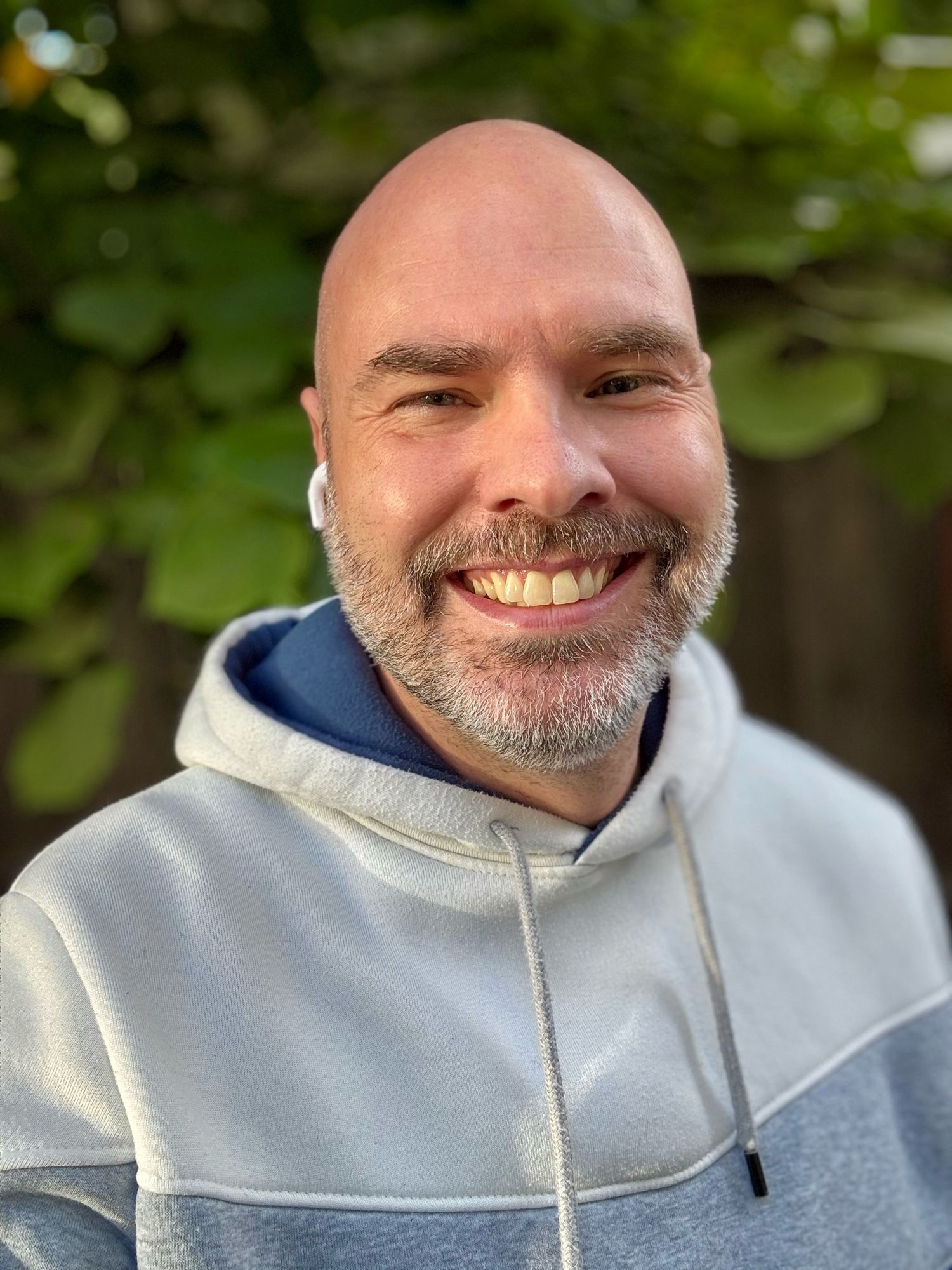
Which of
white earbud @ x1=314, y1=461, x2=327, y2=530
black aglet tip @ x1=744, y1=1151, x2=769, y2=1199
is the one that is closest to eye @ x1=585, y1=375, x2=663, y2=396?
white earbud @ x1=314, y1=461, x2=327, y2=530

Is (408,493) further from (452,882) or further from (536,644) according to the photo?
(452,882)

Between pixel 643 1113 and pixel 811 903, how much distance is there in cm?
39

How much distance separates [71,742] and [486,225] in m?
1.15

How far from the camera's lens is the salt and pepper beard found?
3.17ft

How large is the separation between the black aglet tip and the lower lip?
48 centimetres

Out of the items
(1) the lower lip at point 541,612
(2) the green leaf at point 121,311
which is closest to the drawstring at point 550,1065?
(1) the lower lip at point 541,612

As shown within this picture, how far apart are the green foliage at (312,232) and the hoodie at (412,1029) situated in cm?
59

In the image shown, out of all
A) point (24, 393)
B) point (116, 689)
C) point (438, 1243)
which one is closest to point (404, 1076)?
point (438, 1243)

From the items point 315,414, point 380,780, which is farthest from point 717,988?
point 315,414

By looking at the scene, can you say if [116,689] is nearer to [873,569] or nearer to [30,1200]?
[30,1200]

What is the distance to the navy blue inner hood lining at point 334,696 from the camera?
1058mm

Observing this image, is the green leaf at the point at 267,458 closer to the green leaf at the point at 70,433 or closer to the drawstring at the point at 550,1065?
the green leaf at the point at 70,433

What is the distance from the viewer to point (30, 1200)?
84 centimetres

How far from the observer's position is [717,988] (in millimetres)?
1118
